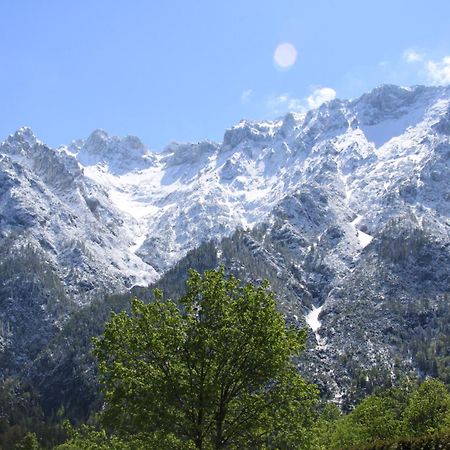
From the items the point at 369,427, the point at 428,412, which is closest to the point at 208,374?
the point at 428,412

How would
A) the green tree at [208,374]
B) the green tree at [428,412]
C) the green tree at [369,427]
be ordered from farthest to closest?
the green tree at [369,427], the green tree at [428,412], the green tree at [208,374]

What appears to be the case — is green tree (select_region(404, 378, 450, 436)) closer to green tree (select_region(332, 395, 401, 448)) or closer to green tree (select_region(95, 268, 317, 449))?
green tree (select_region(332, 395, 401, 448))

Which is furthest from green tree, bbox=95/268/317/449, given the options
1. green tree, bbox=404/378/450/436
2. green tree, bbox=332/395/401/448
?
green tree, bbox=404/378/450/436

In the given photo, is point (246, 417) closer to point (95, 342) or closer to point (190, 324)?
point (190, 324)

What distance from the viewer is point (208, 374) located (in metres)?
32.1

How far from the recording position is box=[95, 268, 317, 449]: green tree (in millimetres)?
31641

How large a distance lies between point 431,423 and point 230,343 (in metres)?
54.1

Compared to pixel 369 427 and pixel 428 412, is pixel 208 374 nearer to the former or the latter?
pixel 428 412

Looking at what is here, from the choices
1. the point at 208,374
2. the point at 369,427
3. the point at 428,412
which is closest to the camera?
the point at 208,374

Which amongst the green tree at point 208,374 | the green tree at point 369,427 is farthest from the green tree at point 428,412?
the green tree at point 208,374

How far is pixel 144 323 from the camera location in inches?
1300

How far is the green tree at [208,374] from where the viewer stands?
104 feet

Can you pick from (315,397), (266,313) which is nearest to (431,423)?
(315,397)

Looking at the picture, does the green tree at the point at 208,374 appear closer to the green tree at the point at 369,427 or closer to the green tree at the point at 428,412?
the green tree at the point at 369,427
